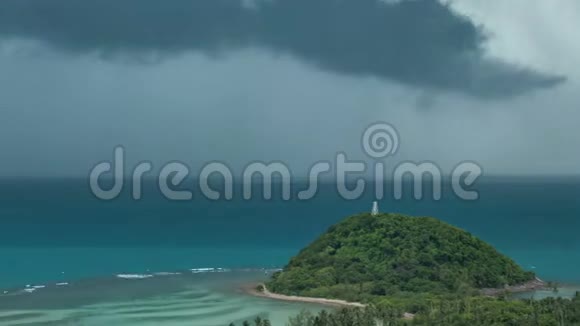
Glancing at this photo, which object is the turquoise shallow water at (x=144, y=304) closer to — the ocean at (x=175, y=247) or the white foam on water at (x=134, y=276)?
the ocean at (x=175, y=247)

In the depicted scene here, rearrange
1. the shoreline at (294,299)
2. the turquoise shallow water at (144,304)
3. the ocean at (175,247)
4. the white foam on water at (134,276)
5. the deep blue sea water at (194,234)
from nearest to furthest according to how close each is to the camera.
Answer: the turquoise shallow water at (144,304) < the shoreline at (294,299) < the ocean at (175,247) < the white foam on water at (134,276) < the deep blue sea water at (194,234)

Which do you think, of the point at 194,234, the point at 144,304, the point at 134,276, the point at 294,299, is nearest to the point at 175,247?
the point at 194,234

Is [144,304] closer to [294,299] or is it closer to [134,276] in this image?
[294,299]

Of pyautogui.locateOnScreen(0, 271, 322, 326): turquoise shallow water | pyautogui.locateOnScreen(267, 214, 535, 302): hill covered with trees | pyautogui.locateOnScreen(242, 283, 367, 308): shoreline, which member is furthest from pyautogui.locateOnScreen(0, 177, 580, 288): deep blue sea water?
pyautogui.locateOnScreen(242, 283, 367, 308): shoreline

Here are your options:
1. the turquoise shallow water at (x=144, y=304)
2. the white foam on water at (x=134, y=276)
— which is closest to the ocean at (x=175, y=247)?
the turquoise shallow water at (x=144, y=304)

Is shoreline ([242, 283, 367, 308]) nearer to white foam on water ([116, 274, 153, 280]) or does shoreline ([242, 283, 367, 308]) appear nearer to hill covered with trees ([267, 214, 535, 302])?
hill covered with trees ([267, 214, 535, 302])
